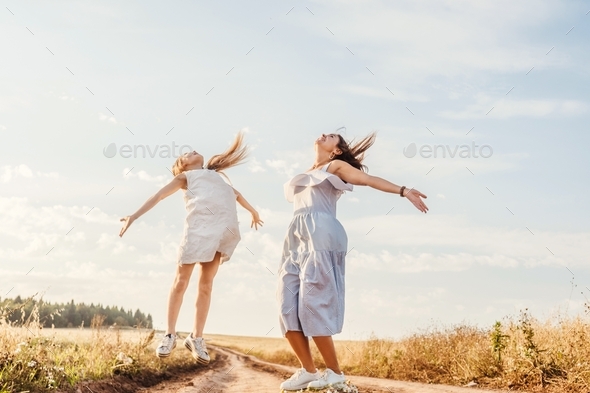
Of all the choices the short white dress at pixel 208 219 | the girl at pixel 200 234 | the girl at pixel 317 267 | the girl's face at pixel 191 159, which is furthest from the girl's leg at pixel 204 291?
the girl at pixel 317 267

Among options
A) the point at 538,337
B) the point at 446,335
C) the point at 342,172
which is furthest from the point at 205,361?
the point at 446,335

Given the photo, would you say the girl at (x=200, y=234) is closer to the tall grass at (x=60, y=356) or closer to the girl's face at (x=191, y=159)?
the girl's face at (x=191, y=159)

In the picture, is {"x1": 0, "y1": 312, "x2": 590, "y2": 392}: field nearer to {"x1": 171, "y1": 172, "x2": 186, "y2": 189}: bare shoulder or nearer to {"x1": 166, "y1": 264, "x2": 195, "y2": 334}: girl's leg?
{"x1": 166, "y1": 264, "x2": 195, "y2": 334}: girl's leg

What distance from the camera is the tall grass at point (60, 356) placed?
663 centimetres

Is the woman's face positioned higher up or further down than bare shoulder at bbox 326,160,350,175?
higher up

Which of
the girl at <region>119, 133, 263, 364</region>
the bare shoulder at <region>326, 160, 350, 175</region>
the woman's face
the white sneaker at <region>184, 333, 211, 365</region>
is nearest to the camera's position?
the bare shoulder at <region>326, 160, 350, 175</region>

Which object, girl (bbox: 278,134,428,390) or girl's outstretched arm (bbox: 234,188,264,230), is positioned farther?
girl's outstretched arm (bbox: 234,188,264,230)

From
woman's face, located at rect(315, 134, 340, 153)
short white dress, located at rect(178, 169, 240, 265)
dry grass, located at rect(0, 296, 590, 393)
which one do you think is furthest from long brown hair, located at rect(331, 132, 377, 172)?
dry grass, located at rect(0, 296, 590, 393)

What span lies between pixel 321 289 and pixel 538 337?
6.07m

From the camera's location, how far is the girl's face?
7531 millimetres

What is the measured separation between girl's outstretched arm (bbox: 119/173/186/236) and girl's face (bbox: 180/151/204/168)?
24cm

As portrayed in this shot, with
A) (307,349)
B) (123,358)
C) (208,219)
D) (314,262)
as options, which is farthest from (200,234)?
(123,358)

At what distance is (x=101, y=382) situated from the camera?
8.24 metres

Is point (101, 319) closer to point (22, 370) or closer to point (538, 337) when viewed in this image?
point (22, 370)
